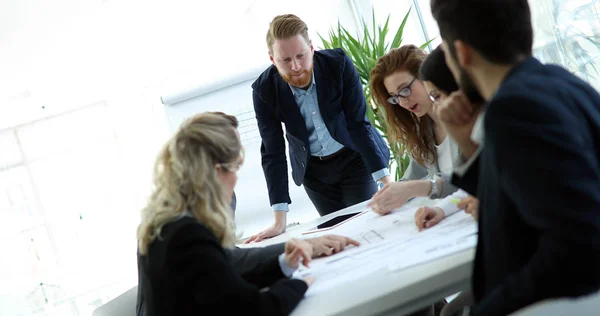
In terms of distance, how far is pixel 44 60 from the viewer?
648 centimetres

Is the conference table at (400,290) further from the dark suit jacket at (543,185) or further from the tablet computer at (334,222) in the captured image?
the tablet computer at (334,222)

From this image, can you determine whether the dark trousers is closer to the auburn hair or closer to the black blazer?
the auburn hair

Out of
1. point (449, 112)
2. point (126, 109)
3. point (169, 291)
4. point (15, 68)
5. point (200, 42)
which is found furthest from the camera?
point (126, 109)

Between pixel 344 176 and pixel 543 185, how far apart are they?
2.05 meters

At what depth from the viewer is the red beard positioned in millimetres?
2689

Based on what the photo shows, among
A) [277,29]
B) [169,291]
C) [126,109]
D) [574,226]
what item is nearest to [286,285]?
[169,291]

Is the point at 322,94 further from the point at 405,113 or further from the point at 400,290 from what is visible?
the point at 400,290

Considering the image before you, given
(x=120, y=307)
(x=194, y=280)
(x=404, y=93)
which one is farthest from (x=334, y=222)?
(x=194, y=280)

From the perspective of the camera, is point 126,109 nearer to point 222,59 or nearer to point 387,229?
point 222,59

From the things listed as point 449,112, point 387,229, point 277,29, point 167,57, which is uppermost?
point 167,57

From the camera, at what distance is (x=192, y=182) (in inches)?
52.0

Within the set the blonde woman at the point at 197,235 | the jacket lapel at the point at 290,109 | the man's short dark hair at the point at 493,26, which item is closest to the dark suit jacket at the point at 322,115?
the jacket lapel at the point at 290,109

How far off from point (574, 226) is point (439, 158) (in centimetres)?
151

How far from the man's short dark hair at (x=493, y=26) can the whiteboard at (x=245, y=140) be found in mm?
3945
